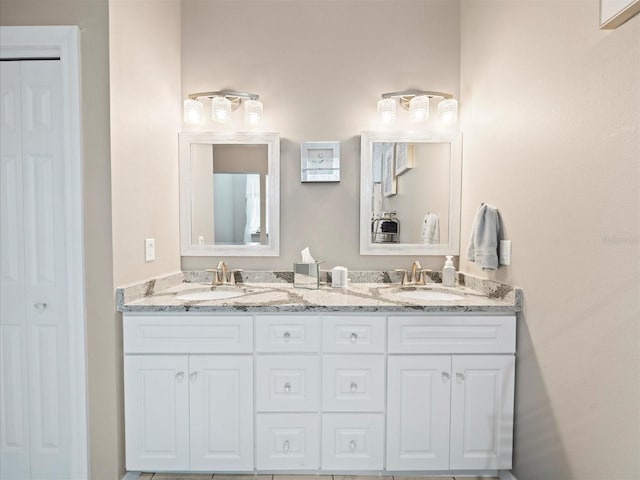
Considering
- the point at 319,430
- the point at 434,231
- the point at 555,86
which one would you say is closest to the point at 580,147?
the point at 555,86

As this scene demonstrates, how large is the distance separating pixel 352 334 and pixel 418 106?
145 centimetres

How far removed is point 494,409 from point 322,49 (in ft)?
7.35

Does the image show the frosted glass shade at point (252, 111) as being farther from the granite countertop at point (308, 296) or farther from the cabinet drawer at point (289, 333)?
the cabinet drawer at point (289, 333)

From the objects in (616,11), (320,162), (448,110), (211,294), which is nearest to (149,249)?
(211,294)

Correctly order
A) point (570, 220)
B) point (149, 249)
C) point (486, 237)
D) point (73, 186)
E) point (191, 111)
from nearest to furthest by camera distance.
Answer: point (570, 220), point (73, 186), point (486, 237), point (149, 249), point (191, 111)

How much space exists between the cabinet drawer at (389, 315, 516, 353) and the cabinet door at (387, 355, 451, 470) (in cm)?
5

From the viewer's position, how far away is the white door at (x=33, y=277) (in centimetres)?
172

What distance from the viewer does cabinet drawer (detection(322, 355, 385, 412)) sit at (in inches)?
71.2

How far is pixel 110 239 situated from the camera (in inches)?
66.7

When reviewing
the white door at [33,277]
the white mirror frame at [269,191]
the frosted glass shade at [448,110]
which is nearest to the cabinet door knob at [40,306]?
the white door at [33,277]

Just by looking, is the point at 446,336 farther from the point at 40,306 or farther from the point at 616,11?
the point at 40,306

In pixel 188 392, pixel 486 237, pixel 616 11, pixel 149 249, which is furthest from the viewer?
pixel 149 249

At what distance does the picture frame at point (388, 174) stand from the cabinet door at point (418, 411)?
1052mm

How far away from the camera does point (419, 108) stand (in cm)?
236
